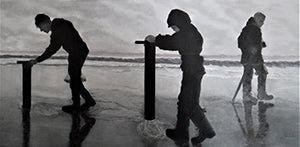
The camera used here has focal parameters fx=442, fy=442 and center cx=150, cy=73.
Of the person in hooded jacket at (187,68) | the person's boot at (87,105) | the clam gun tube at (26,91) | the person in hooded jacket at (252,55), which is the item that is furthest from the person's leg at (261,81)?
the clam gun tube at (26,91)

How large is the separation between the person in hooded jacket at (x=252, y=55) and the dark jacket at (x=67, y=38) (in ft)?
2.91

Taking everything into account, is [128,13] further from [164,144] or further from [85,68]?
[164,144]

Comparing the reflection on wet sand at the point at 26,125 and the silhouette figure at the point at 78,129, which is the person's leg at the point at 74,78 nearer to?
the silhouette figure at the point at 78,129

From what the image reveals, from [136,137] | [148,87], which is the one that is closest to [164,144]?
[136,137]

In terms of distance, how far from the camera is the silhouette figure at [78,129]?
233cm

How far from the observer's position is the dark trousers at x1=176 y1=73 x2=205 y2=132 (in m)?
2.40

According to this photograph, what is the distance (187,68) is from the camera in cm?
241

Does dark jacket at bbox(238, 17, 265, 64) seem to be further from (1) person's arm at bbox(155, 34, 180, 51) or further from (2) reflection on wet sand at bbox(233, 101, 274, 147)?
(1) person's arm at bbox(155, 34, 180, 51)

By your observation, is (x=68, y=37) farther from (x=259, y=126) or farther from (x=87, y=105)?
(x=259, y=126)

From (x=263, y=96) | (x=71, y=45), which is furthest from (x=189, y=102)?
(x=71, y=45)

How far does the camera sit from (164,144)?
Result: 2352 millimetres

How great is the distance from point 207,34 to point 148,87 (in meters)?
0.44

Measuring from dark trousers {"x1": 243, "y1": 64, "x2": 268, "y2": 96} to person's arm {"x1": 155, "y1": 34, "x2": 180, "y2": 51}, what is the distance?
0.42 m

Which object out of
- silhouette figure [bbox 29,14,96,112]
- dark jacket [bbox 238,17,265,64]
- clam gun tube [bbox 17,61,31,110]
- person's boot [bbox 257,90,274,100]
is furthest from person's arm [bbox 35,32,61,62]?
person's boot [bbox 257,90,274,100]
